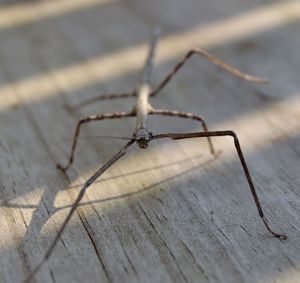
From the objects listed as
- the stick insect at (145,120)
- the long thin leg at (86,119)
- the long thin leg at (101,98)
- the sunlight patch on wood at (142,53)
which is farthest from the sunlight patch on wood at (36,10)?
the long thin leg at (86,119)

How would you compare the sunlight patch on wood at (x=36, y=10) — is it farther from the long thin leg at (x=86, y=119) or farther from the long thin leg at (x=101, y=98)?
the long thin leg at (x=86, y=119)

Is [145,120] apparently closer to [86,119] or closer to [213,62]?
[86,119]

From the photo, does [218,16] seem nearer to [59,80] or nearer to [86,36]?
[86,36]

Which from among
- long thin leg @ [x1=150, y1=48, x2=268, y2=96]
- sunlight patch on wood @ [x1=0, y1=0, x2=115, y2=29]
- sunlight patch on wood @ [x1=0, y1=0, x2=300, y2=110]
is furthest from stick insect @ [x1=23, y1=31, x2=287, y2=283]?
sunlight patch on wood @ [x1=0, y1=0, x2=115, y2=29]

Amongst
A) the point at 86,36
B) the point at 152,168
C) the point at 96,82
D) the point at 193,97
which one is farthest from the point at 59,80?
the point at 152,168

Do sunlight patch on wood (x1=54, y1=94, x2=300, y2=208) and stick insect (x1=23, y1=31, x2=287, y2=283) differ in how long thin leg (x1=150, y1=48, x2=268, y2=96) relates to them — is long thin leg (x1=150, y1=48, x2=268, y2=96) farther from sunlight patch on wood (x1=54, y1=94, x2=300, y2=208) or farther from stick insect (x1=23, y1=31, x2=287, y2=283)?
sunlight patch on wood (x1=54, y1=94, x2=300, y2=208)

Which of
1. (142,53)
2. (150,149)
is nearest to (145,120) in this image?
(150,149)
